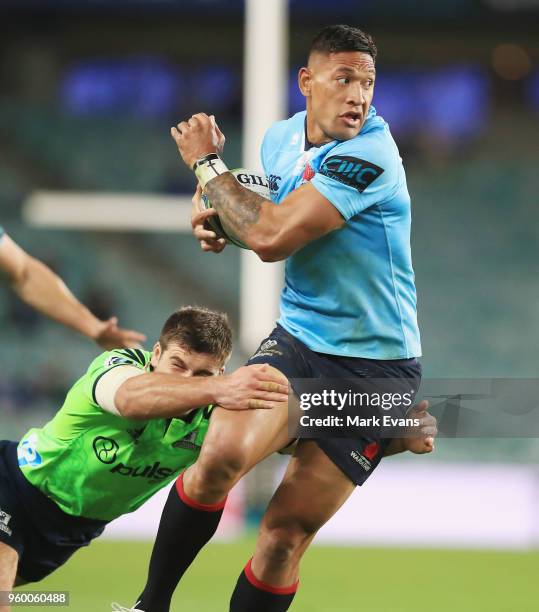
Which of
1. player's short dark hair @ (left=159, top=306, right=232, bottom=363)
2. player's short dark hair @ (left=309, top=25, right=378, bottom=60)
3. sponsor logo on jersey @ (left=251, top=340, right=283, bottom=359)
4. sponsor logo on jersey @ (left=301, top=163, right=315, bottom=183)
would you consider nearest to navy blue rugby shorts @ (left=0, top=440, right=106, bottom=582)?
player's short dark hair @ (left=159, top=306, right=232, bottom=363)

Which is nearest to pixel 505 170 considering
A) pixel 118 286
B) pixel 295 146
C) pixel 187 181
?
pixel 187 181

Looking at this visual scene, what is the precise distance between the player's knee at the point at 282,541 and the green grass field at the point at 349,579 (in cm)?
202

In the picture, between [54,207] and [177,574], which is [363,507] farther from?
[177,574]

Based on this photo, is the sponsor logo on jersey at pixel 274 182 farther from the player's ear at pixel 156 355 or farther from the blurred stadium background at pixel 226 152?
the blurred stadium background at pixel 226 152

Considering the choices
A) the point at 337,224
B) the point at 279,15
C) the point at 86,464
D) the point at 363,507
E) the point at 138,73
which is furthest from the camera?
the point at 138,73

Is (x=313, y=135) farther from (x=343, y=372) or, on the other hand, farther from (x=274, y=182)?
(x=343, y=372)

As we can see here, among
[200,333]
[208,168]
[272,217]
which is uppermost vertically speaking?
[208,168]

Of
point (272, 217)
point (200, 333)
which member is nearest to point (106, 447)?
point (200, 333)

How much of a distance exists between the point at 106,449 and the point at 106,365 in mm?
314

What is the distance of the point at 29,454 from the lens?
4.12 meters

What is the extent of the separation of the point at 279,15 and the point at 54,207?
9.73 feet

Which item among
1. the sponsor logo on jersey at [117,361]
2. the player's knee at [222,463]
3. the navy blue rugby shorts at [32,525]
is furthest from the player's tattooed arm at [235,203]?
the navy blue rugby shorts at [32,525]

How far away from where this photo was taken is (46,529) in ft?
13.4

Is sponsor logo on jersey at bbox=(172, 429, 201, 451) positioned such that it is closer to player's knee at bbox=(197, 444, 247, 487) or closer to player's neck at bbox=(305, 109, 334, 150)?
player's knee at bbox=(197, 444, 247, 487)
